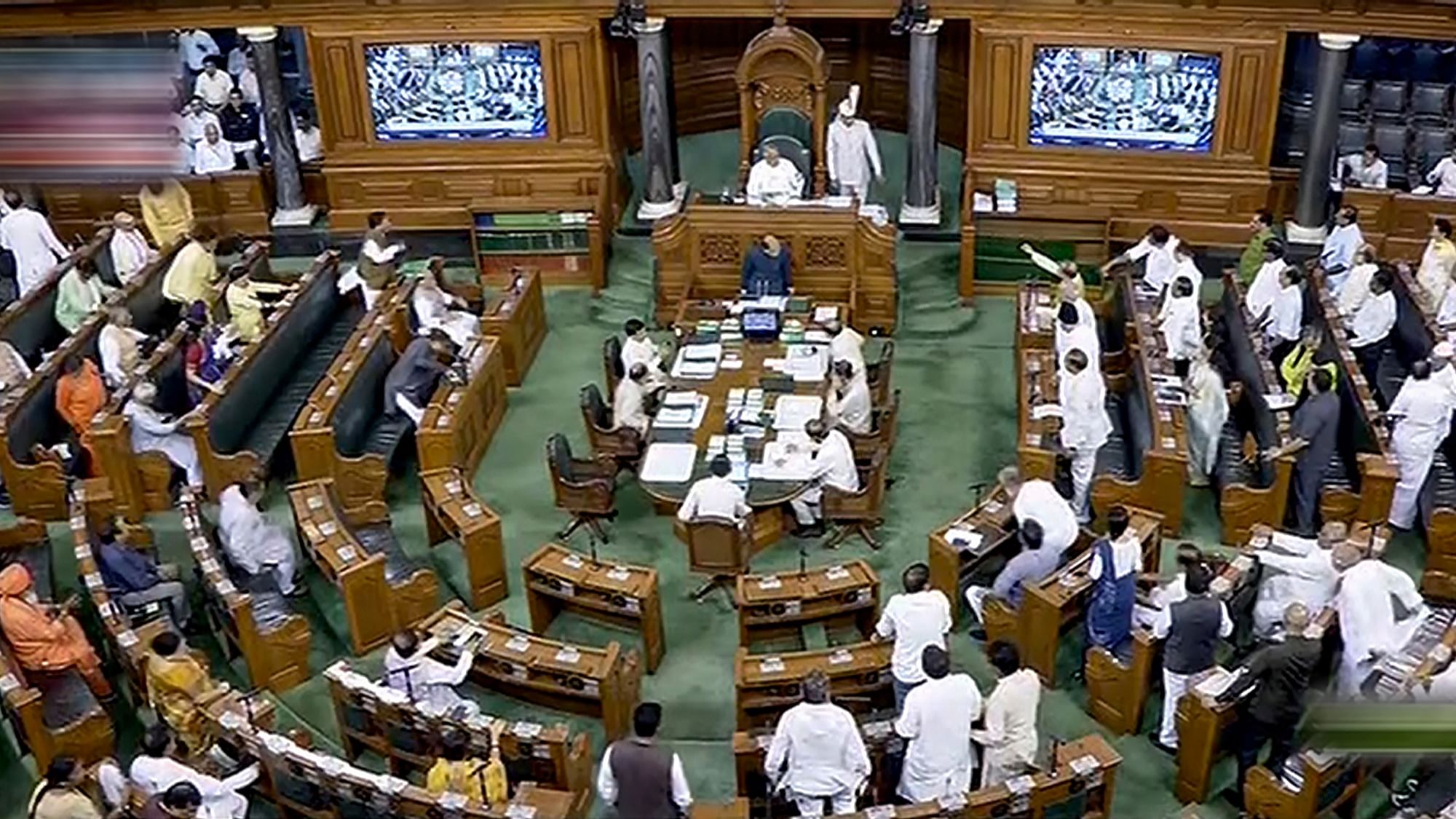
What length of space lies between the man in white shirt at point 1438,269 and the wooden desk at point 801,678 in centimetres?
706

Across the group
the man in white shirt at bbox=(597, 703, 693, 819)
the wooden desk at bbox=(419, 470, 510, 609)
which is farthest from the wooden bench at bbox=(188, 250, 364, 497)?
the man in white shirt at bbox=(597, 703, 693, 819)

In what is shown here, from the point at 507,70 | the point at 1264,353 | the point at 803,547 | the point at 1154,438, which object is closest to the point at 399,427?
the point at 803,547

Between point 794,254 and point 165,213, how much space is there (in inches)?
267

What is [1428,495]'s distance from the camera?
11938 millimetres

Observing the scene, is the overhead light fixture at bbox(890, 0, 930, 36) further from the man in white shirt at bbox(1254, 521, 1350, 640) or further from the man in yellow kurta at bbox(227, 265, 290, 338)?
the man in white shirt at bbox(1254, 521, 1350, 640)

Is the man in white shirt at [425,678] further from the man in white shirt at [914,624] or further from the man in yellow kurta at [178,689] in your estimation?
the man in white shirt at [914,624]

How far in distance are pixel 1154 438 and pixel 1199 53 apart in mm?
5322

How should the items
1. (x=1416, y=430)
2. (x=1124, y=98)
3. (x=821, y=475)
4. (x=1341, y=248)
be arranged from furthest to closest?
(x=1124, y=98)
(x=1341, y=248)
(x=821, y=475)
(x=1416, y=430)

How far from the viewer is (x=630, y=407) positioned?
42.3 ft

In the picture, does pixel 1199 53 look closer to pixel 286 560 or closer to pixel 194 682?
pixel 286 560

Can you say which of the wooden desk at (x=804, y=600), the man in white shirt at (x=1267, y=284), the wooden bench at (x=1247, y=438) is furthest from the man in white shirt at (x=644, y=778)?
the man in white shirt at (x=1267, y=284)

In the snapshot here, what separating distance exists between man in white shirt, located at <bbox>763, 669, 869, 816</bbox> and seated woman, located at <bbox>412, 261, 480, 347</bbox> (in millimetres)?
6514

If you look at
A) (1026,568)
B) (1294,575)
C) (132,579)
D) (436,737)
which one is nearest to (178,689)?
(436,737)

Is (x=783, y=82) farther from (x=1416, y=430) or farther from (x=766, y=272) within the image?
(x=1416, y=430)
